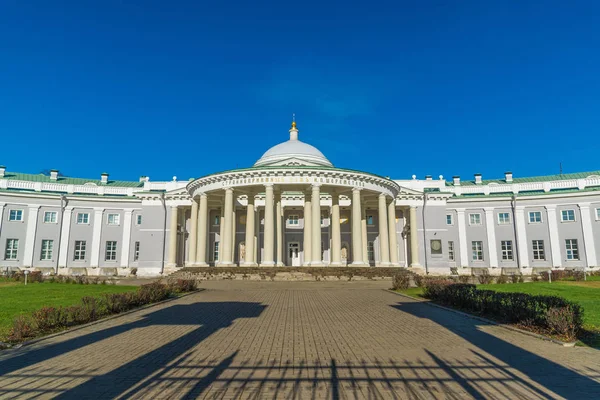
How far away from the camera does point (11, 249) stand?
43969 millimetres

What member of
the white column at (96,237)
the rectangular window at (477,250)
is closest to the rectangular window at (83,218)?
the white column at (96,237)

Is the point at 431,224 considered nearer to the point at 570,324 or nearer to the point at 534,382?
the point at 570,324

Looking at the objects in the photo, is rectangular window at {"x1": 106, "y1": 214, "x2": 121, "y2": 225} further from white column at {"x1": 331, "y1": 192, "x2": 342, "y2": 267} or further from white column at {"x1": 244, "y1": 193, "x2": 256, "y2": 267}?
white column at {"x1": 331, "y1": 192, "x2": 342, "y2": 267}

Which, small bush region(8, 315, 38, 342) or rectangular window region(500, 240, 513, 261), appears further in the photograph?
rectangular window region(500, 240, 513, 261)

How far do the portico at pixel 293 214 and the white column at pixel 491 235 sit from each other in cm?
947

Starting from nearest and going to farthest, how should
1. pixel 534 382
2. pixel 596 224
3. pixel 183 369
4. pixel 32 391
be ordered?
pixel 32 391
pixel 534 382
pixel 183 369
pixel 596 224

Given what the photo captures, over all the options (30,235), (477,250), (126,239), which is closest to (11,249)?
(30,235)

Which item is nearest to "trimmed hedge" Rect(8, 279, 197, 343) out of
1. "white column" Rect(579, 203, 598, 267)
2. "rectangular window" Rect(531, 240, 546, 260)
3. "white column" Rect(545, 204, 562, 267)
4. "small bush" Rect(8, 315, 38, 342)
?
"small bush" Rect(8, 315, 38, 342)

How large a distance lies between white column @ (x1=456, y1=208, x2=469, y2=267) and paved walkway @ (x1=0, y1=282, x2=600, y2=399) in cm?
3761

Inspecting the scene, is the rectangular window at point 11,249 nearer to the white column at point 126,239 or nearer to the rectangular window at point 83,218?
the rectangular window at point 83,218

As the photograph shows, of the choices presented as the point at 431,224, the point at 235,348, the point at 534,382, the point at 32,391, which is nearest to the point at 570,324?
the point at 534,382

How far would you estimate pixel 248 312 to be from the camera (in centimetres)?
1420

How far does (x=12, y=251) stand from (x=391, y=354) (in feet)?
164

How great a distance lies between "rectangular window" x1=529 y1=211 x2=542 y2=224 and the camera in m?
44.8
